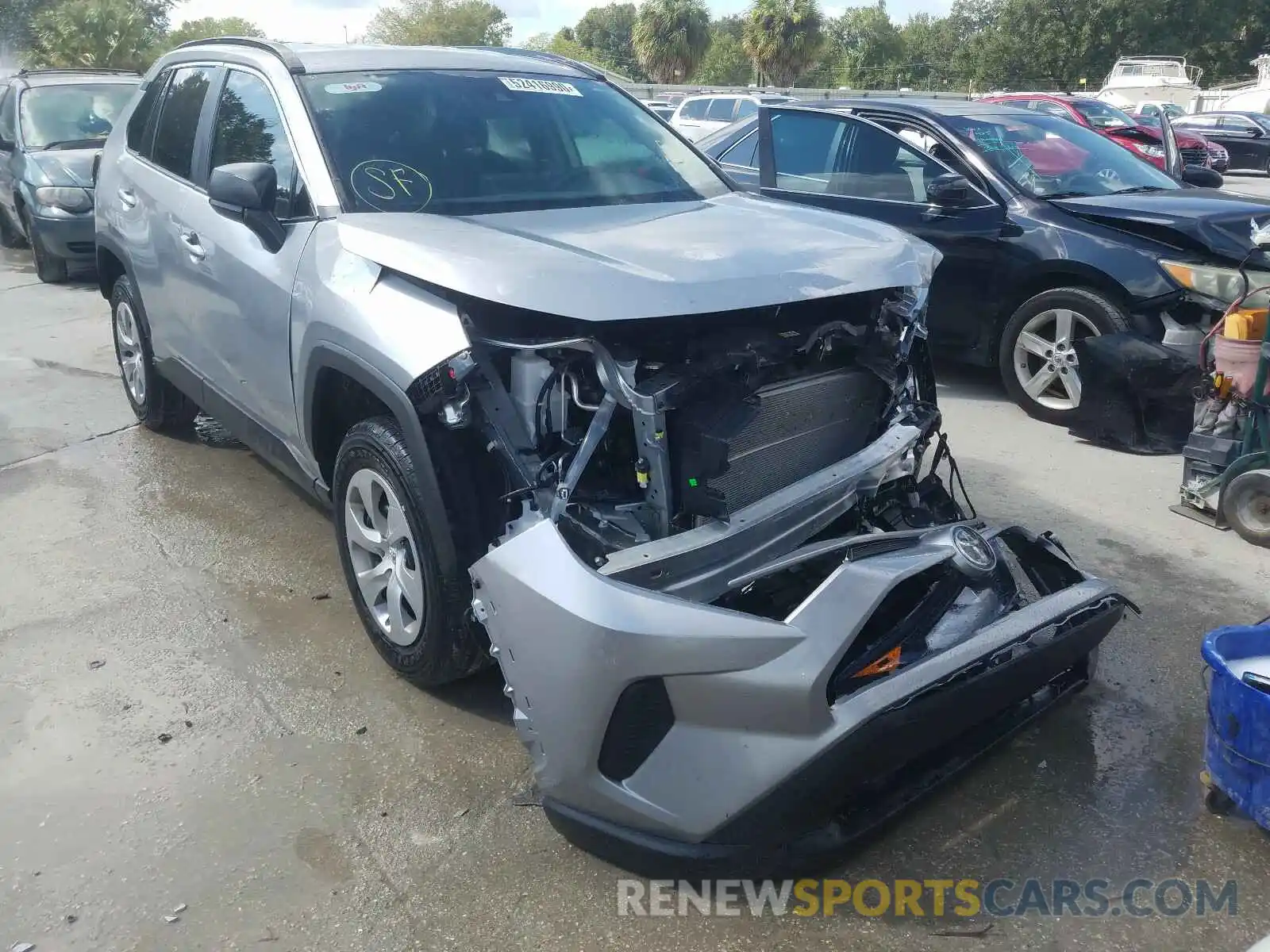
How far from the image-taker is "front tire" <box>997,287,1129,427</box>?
5992 mm

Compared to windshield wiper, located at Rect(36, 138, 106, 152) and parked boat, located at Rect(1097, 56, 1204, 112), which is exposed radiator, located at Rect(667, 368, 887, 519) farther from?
parked boat, located at Rect(1097, 56, 1204, 112)

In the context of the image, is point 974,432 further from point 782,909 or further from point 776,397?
point 782,909

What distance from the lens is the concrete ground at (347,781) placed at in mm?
2545

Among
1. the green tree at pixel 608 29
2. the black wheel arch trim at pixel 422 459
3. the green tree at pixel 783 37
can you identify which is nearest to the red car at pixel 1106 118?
the black wheel arch trim at pixel 422 459

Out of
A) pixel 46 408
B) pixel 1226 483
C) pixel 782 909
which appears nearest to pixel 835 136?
pixel 1226 483

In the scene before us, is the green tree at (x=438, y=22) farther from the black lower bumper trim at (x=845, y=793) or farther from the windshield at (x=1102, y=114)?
the black lower bumper trim at (x=845, y=793)

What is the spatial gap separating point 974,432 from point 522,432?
4009mm

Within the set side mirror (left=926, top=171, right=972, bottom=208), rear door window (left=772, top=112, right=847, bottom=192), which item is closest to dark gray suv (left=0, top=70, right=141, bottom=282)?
rear door window (left=772, top=112, right=847, bottom=192)

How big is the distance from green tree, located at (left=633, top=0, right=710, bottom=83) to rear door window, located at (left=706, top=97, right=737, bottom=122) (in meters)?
32.0

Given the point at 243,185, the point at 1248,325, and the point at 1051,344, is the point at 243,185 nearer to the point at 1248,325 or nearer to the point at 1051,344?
the point at 1248,325

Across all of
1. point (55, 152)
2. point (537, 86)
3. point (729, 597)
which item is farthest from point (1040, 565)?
point (55, 152)

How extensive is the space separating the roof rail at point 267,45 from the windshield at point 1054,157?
14.3ft

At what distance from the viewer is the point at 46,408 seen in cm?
648

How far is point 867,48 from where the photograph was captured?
71562 mm
